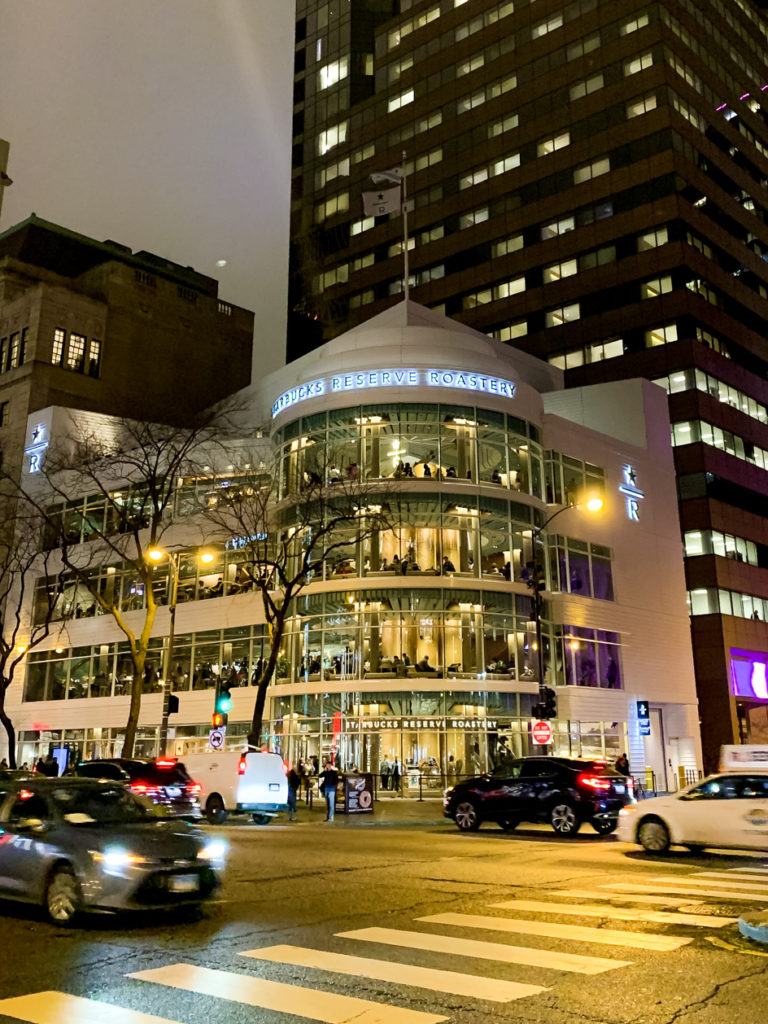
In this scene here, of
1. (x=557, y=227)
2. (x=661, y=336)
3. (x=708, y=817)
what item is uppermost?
(x=557, y=227)

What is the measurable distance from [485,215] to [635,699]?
4045cm

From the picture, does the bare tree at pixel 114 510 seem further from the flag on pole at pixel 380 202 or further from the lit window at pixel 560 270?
the lit window at pixel 560 270

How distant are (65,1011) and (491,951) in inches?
144

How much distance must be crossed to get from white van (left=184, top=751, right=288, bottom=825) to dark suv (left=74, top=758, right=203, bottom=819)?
8.17 feet

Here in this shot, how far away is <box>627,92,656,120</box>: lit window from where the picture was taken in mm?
58875

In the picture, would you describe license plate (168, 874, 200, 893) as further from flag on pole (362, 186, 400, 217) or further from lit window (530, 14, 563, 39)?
lit window (530, 14, 563, 39)

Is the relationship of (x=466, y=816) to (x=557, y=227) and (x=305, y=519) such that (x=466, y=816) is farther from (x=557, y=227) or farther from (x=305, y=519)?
(x=557, y=227)

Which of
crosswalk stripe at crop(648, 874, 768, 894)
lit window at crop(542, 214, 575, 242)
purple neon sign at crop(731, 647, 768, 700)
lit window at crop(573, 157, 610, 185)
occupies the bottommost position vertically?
crosswalk stripe at crop(648, 874, 768, 894)

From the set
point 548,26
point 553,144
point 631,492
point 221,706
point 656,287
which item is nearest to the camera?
point 221,706

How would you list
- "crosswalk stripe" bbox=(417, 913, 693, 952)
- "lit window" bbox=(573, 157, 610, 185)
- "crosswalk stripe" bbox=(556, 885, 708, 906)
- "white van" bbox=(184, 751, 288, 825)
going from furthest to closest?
"lit window" bbox=(573, 157, 610, 185) → "white van" bbox=(184, 751, 288, 825) → "crosswalk stripe" bbox=(556, 885, 708, 906) → "crosswalk stripe" bbox=(417, 913, 693, 952)

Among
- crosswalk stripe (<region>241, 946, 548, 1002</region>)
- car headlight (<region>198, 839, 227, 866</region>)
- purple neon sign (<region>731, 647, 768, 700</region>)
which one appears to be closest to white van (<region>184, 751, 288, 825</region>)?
car headlight (<region>198, 839, 227, 866</region>)

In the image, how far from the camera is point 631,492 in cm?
4316

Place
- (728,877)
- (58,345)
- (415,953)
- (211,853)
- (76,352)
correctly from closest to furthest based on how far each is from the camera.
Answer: (415,953) → (211,853) → (728,877) → (58,345) → (76,352)

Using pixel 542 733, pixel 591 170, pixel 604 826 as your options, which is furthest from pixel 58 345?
pixel 604 826
